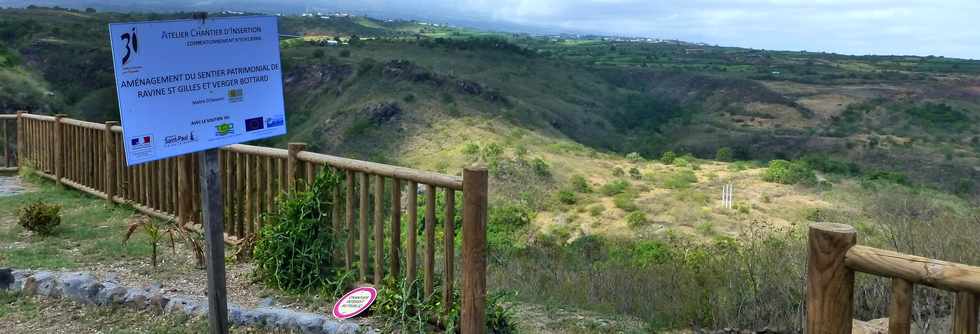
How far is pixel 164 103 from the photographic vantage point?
374cm

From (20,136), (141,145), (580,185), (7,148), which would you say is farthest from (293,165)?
(580,185)

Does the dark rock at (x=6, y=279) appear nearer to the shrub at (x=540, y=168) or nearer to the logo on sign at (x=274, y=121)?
the logo on sign at (x=274, y=121)

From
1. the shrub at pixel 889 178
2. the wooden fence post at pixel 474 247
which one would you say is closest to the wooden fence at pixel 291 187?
the wooden fence post at pixel 474 247

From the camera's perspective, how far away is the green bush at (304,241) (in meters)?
5.79

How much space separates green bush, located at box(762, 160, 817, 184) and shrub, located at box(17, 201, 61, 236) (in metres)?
30.1

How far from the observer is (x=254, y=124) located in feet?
13.9

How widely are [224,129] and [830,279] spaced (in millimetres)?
2949

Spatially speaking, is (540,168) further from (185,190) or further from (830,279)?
(830,279)

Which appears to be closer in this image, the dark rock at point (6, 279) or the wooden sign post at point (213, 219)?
the wooden sign post at point (213, 219)

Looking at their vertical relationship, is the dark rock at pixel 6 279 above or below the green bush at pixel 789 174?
above

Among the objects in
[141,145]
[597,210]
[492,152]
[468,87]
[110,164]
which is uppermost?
[468,87]

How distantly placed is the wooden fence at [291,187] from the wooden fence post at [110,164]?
12 mm

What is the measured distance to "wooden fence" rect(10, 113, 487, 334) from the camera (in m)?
4.77

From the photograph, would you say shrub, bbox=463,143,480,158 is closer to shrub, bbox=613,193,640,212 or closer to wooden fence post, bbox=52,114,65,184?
shrub, bbox=613,193,640,212
